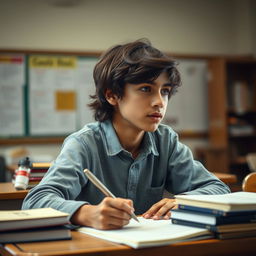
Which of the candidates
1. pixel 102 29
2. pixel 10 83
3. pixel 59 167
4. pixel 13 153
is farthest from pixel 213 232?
pixel 102 29

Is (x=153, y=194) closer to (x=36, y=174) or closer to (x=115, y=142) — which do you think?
(x=115, y=142)

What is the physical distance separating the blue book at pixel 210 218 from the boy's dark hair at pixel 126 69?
0.56m

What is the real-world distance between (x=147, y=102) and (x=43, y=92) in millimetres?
3389

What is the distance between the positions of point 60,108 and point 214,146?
66.9 inches

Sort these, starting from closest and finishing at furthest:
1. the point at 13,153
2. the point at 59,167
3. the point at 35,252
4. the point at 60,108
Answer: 1. the point at 35,252
2. the point at 59,167
3. the point at 13,153
4. the point at 60,108

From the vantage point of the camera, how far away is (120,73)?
1.83 meters

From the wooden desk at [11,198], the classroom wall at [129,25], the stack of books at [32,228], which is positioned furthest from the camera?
the classroom wall at [129,25]

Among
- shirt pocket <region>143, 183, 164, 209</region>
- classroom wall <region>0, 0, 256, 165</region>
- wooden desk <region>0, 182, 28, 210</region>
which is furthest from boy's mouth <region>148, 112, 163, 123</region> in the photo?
classroom wall <region>0, 0, 256, 165</region>

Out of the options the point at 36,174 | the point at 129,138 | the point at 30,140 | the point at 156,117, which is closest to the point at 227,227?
the point at 156,117

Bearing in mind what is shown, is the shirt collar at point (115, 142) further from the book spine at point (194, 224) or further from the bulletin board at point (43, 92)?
the bulletin board at point (43, 92)

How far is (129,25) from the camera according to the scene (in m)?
5.39

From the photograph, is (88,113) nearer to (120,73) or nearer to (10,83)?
(10,83)

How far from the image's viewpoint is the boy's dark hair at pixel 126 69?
1.75 meters

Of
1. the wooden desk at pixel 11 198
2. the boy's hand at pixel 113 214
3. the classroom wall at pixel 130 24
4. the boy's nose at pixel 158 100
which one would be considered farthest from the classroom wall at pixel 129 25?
the boy's hand at pixel 113 214
